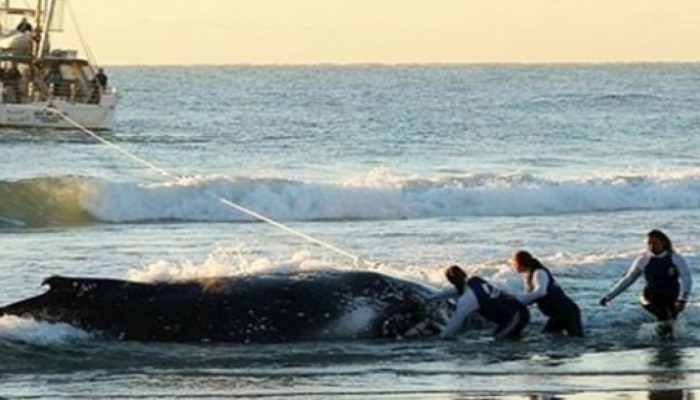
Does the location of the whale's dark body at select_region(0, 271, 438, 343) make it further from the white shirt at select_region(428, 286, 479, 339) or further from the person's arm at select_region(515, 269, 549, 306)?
the person's arm at select_region(515, 269, 549, 306)

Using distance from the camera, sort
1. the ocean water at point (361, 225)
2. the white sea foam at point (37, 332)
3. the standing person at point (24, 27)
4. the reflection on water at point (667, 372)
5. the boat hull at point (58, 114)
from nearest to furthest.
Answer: the reflection on water at point (667, 372) → the ocean water at point (361, 225) → the white sea foam at point (37, 332) → the boat hull at point (58, 114) → the standing person at point (24, 27)

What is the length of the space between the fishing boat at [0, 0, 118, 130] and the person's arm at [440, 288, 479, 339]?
4614 cm

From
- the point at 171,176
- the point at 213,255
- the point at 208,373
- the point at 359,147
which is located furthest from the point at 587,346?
the point at 359,147

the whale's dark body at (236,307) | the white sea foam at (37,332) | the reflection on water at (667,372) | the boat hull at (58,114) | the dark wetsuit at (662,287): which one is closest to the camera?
the reflection on water at (667,372)

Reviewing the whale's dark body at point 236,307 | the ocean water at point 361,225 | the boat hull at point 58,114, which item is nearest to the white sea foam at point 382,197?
the ocean water at point 361,225

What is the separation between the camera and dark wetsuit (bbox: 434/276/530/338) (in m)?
20.2

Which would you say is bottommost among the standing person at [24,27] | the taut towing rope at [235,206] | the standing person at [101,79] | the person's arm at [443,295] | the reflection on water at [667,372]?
the reflection on water at [667,372]

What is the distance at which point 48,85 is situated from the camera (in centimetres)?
6631

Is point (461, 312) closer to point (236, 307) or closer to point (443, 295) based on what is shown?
point (443, 295)

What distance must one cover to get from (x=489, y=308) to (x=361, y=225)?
52.3 feet

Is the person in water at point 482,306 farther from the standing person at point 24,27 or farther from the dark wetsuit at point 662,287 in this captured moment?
the standing person at point 24,27

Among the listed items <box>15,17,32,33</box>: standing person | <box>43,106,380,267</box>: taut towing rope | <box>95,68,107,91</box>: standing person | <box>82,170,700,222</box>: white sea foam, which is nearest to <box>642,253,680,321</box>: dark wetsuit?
<box>43,106,380,267</box>: taut towing rope

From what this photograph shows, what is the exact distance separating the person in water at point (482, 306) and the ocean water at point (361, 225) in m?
0.28

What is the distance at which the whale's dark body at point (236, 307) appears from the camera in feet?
64.8
